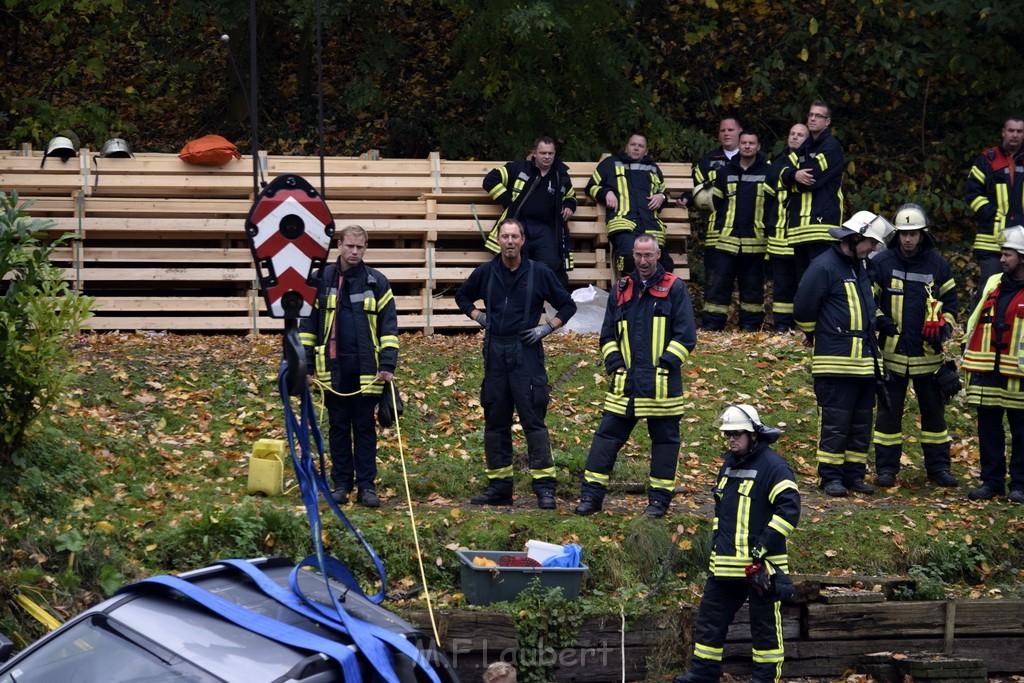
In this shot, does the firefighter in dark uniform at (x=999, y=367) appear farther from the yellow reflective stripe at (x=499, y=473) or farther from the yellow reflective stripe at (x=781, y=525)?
the yellow reflective stripe at (x=499, y=473)

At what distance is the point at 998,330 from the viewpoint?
1140cm

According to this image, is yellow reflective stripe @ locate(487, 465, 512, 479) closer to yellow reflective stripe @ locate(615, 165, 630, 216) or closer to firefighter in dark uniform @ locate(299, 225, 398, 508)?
firefighter in dark uniform @ locate(299, 225, 398, 508)

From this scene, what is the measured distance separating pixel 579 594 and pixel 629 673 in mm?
639

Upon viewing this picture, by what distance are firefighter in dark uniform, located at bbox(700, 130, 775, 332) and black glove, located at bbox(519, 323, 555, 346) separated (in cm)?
593

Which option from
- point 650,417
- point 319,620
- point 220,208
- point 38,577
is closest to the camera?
point 319,620

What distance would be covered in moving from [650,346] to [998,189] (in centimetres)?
620

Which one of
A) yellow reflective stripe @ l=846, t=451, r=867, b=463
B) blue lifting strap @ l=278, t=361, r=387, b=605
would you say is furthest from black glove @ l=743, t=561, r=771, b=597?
yellow reflective stripe @ l=846, t=451, r=867, b=463

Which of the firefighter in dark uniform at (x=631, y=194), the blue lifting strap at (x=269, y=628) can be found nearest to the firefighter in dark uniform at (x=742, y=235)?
the firefighter in dark uniform at (x=631, y=194)

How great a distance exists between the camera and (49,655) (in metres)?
5.18

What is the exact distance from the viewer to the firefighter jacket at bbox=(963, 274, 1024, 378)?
11.3m

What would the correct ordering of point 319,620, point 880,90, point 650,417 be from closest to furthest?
1. point 319,620
2. point 650,417
3. point 880,90

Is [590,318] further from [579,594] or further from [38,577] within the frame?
[38,577]

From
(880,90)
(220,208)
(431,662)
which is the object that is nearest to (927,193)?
(880,90)

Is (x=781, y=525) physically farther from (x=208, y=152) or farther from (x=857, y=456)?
(x=208, y=152)
